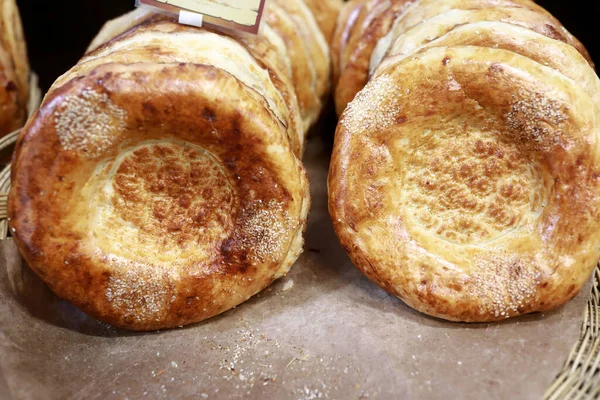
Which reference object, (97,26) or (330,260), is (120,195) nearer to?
(330,260)

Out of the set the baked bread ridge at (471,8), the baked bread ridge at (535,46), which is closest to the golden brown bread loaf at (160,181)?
the baked bread ridge at (471,8)

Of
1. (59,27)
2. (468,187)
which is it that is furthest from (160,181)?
(59,27)

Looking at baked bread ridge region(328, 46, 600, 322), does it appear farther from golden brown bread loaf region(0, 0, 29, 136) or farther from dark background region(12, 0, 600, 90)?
dark background region(12, 0, 600, 90)

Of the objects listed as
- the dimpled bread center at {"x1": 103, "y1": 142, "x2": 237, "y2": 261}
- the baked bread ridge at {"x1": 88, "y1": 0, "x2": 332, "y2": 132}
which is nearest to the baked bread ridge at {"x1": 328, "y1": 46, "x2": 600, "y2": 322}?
the dimpled bread center at {"x1": 103, "y1": 142, "x2": 237, "y2": 261}

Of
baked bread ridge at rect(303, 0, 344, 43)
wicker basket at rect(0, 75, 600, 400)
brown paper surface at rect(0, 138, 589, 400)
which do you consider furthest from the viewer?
baked bread ridge at rect(303, 0, 344, 43)

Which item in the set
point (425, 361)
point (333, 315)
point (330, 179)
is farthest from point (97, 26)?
point (425, 361)

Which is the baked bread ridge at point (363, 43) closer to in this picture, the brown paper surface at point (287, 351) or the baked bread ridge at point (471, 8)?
the baked bread ridge at point (471, 8)
